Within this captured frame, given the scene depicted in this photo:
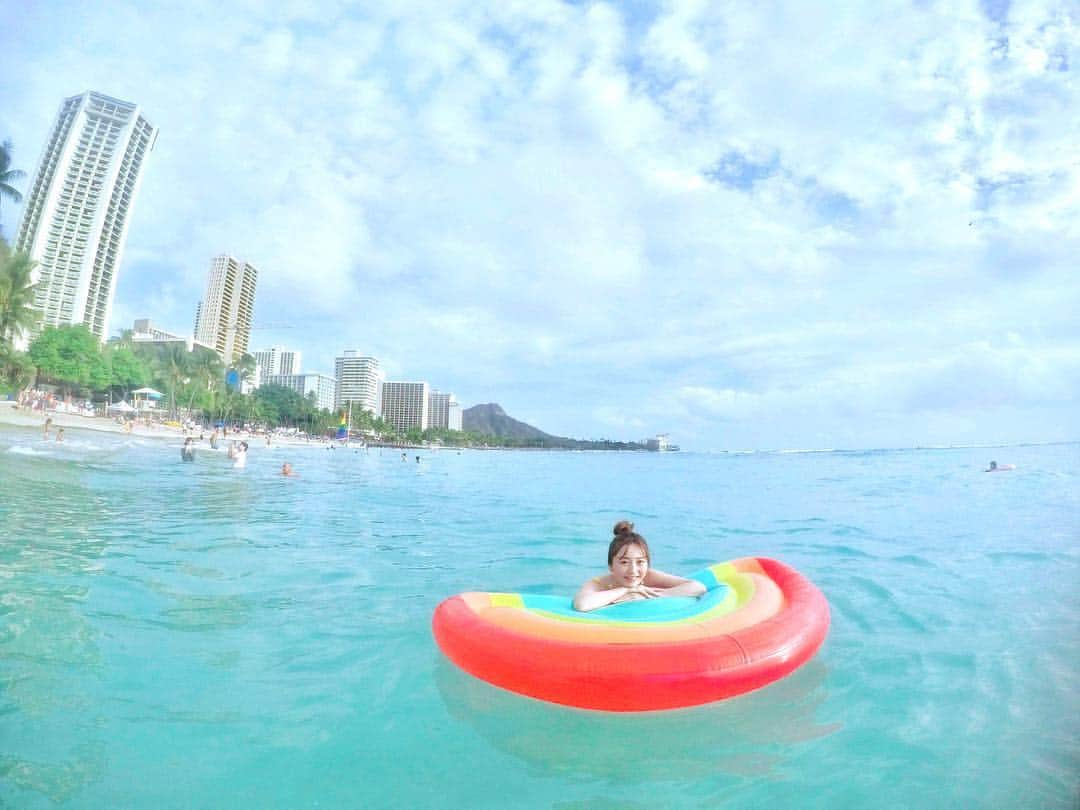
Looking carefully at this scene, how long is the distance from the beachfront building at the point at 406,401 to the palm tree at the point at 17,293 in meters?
137

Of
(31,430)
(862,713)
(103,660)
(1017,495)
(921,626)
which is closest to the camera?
(862,713)

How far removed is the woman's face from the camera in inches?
146

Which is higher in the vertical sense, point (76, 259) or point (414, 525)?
point (76, 259)

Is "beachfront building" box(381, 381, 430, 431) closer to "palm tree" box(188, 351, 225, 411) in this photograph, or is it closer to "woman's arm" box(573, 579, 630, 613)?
"palm tree" box(188, 351, 225, 411)

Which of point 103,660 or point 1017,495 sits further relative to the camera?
point 1017,495

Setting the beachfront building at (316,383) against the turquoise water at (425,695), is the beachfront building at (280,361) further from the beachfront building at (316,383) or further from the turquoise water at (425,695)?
the turquoise water at (425,695)

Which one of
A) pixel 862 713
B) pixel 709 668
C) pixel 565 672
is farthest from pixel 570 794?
pixel 862 713

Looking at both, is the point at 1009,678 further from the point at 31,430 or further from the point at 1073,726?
A: the point at 31,430

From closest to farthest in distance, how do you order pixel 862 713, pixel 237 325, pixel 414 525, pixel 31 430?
1. pixel 862 713
2. pixel 414 525
3. pixel 31 430
4. pixel 237 325

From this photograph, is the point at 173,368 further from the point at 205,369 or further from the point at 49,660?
the point at 49,660

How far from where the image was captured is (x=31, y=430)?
26.4 meters

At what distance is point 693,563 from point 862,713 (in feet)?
14.0

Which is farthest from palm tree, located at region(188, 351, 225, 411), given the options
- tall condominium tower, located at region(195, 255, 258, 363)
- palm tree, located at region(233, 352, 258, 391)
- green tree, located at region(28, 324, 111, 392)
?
tall condominium tower, located at region(195, 255, 258, 363)

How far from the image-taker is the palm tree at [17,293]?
20370 mm
